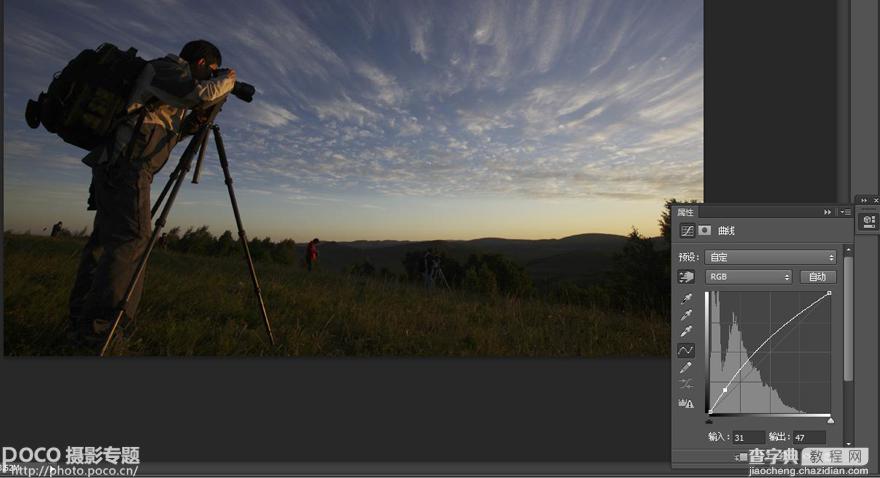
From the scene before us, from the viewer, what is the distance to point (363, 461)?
2.50 m

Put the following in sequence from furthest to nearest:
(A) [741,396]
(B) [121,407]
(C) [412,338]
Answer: (C) [412,338]
(B) [121,407]
(A) [741,396]

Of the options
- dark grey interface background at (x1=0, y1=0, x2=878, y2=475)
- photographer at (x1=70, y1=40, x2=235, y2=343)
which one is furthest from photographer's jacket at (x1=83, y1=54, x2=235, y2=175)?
dark grey interface background at (x1=0, y1=0, x2=878, y2=475)

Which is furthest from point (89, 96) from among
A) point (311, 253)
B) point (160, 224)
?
point (311, 253)

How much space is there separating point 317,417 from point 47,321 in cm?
237

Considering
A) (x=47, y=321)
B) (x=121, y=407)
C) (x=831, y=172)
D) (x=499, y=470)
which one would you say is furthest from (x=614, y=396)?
(x=47, y=321)

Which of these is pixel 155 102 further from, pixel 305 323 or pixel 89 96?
pixel 305 323

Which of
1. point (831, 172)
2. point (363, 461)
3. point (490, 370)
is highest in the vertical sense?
point (831, 172)

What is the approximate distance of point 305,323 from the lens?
4.09 meters

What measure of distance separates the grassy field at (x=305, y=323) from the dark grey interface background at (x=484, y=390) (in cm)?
37

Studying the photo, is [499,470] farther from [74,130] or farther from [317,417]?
[74,130]

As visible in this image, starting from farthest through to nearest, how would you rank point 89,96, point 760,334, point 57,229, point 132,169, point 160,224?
1. point 57,229
2. point 132,169
3. point 160,224
4. point 89,96
5. point 760,334

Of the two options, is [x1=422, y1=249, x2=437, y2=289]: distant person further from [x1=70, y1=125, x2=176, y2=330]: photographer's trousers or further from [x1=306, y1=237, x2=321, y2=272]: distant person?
[x1=70, y1=125, x2=176, y2=330]: photographer's trousers

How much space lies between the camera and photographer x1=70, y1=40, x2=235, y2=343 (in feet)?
9.37

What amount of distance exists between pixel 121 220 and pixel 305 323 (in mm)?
1740
